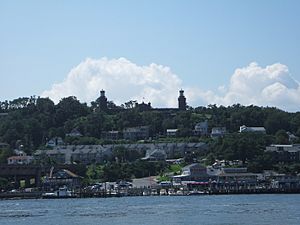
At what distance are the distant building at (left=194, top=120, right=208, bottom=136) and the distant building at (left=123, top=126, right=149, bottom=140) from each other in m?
9.90

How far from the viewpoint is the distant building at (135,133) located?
540 ft

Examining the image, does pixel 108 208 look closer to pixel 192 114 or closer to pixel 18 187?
pixel 18 187

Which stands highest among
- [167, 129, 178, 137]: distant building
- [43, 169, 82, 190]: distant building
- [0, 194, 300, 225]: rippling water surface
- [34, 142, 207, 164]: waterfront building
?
[167, 129, 178, 137]: distant building

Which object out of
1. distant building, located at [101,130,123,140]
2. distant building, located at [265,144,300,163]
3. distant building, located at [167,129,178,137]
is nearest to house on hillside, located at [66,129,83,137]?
distant building, located at [101,130,123,140]

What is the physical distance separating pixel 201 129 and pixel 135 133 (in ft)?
41.6

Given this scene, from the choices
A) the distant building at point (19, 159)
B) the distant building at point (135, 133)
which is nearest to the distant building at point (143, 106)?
the distant building at point (135, 133)

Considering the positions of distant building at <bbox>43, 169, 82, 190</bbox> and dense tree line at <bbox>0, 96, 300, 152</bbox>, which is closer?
distant building at <bbox>43, 169, 82, 190</bbox>

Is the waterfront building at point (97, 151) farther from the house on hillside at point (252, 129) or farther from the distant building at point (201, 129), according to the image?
the distant building at point (201, 129)

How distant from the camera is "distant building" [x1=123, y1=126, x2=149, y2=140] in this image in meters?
164

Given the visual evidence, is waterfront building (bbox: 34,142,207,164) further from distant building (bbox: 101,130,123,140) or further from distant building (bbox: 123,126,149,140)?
distant building (bbox: 101,130,123,140)

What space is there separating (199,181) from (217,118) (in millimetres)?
54726

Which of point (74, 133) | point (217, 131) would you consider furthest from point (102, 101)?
point (217, 131)

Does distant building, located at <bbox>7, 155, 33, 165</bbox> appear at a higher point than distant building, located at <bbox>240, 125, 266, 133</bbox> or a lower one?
lower

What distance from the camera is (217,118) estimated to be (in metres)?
171
